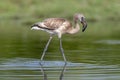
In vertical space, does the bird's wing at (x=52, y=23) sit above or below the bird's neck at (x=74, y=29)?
below

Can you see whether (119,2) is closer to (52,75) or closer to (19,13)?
(19,13)

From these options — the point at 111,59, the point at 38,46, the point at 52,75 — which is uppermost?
the point at 38,46

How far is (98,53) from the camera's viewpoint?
73.0 ft

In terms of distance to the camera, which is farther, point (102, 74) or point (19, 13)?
point (19, 13)

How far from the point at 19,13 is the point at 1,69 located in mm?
44230

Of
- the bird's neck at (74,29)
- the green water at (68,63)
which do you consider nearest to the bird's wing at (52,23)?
the bird's neck at (74,29)

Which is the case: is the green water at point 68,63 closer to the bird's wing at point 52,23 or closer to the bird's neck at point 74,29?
the bird's neck at point 74,29

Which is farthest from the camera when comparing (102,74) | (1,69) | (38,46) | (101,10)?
(101,10)

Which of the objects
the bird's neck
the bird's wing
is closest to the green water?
the bird's neck

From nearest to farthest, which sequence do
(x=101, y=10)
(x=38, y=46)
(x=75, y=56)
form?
(x=75, y=56), (x=38, y=46), (x=101, y=10)

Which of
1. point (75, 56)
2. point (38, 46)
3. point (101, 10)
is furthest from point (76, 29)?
point (101, 10)

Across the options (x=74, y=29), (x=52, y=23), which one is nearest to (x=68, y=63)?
(x=52, y=23)

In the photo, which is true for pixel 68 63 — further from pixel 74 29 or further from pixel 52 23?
pixel 74 29

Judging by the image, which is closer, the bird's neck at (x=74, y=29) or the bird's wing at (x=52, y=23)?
the bird's wing at (x=52, y=23)
